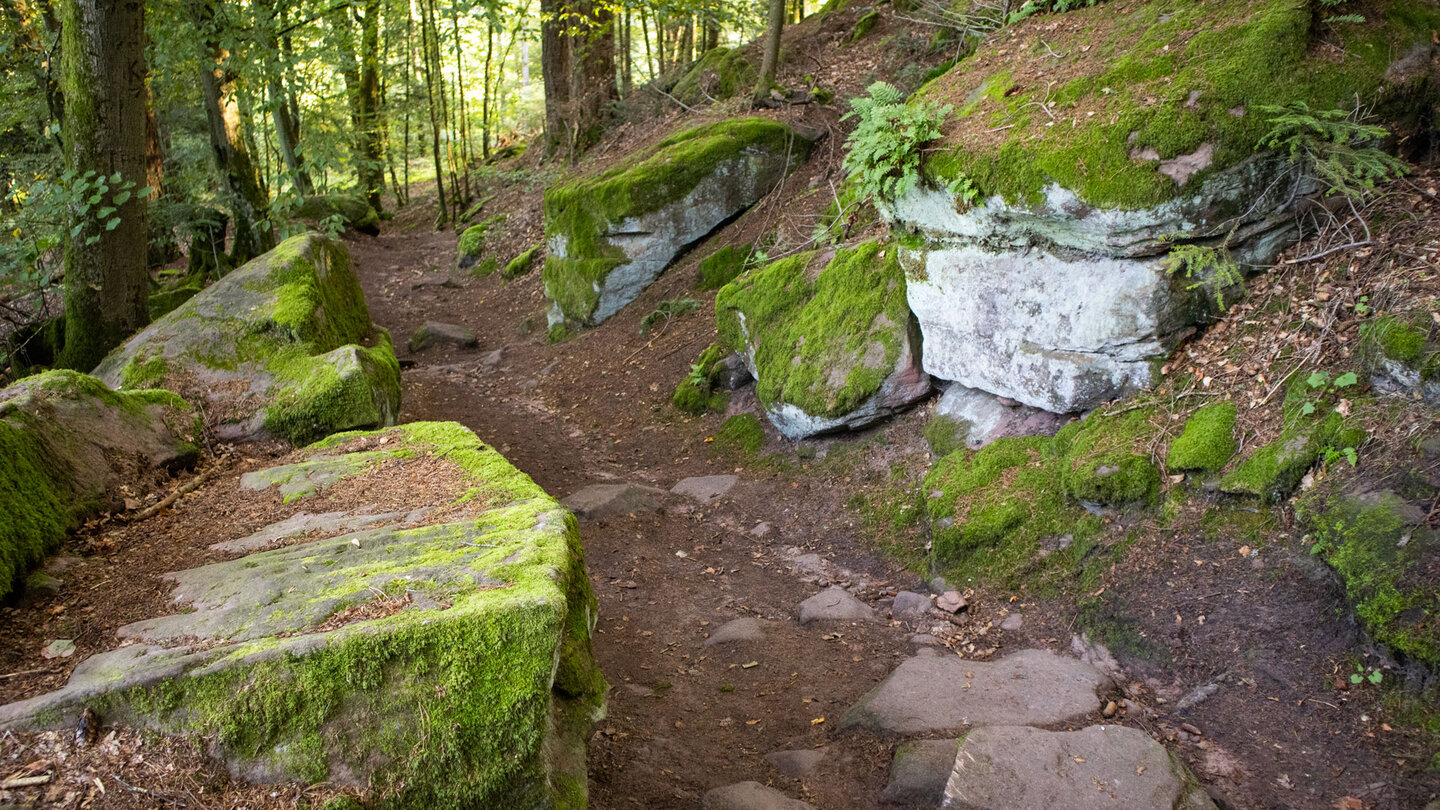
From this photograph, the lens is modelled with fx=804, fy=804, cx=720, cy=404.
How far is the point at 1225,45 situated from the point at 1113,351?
2334 millimetres

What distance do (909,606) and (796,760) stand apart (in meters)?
1.99

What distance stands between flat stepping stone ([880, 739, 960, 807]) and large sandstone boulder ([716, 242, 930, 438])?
3992 millimetres

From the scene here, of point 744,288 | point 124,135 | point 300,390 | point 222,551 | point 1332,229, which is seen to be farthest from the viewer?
point 744,288

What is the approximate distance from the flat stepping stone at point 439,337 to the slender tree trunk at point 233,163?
2833 millimetres

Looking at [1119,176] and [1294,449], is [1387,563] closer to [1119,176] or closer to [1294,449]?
[1294,449]

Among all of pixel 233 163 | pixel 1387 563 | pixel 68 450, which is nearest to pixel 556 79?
pixel 233 163

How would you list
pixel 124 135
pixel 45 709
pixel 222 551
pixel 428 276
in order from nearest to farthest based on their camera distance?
pixel 45 709 < pixel 222 551 < pixel 124 135 < pixel 428 276

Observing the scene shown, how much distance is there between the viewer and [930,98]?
7.71 metres

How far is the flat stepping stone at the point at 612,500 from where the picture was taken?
794cm

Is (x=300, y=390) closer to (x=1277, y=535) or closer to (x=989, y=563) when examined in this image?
(x=989, y=563)

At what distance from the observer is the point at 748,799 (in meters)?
4.03

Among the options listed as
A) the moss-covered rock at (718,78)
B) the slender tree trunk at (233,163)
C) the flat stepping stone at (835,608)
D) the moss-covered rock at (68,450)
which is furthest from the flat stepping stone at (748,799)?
the moss-covered rock at (718,78)

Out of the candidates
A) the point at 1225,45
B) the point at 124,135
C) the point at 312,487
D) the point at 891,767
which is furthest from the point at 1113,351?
the point at 124,135

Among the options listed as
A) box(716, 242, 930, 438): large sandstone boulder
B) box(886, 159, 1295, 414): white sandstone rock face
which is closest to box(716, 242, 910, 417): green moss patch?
box(716, 242, 930, 438): large sandstone boulder
